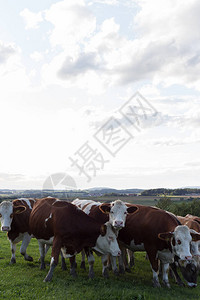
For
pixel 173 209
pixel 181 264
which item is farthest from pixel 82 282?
pixel 173 209

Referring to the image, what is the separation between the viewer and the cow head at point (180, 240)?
8906mm

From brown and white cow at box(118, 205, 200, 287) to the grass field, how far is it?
860mm

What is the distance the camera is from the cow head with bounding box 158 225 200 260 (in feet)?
29.2

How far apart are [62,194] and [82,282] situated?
8.43m

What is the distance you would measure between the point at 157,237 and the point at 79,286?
315 centimetres

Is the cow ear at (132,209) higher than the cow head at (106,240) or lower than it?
higher

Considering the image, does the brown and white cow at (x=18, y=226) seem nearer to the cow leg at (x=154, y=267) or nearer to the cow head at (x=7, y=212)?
the cow head at (x=7, y=212)

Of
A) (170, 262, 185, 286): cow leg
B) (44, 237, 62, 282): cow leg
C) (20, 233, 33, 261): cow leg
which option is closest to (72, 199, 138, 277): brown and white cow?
(44, 237, 62, 282): cow leg

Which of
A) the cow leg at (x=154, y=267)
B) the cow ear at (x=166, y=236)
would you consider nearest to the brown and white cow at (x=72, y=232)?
the cow leg at (x=154, y=267)

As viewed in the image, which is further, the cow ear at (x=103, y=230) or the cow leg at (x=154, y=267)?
the cow ear at (x=103, y=230)

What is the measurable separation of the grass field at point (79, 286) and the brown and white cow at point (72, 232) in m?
0.88

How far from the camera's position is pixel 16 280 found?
8.84 meters

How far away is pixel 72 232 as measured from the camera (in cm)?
962

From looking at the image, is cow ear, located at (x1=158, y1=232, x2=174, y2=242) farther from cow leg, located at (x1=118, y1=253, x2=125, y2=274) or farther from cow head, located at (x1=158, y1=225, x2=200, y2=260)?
cow leg, located at (x1=118, y1=253, x2=125, y2=274)
